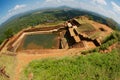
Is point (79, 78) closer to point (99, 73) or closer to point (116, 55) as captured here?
point (99, 73)

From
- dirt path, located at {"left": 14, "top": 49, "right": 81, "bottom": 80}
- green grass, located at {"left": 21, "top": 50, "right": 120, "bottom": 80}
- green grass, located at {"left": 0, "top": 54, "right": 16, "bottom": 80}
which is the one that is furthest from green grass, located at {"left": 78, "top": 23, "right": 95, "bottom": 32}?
green grass, located at {"left": 0, "top": 54, "right": 16, "bottom": 80}

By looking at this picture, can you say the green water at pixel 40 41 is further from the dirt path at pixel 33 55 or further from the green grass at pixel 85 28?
the dirt path at pixel 33 55

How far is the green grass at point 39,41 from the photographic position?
1035 inches

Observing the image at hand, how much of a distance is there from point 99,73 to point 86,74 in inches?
42.7

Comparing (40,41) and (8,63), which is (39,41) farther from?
(8,63)

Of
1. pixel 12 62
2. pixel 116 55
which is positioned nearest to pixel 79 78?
pixel 116 55

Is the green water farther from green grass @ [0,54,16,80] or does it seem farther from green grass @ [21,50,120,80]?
green grass @ [21,50,120,80]

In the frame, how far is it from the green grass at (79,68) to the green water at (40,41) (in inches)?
342

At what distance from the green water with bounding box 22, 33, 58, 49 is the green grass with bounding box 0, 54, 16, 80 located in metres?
6.62

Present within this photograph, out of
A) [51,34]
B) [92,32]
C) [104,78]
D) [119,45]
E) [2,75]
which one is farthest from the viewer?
[51,34]

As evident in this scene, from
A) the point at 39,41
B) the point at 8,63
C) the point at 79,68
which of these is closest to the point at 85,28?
the point at 39,41

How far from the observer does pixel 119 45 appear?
1797 centimetres

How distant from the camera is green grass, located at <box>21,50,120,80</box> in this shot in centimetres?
1485

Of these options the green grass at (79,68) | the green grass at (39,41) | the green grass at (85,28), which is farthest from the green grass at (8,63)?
the green grass at (85,28)
